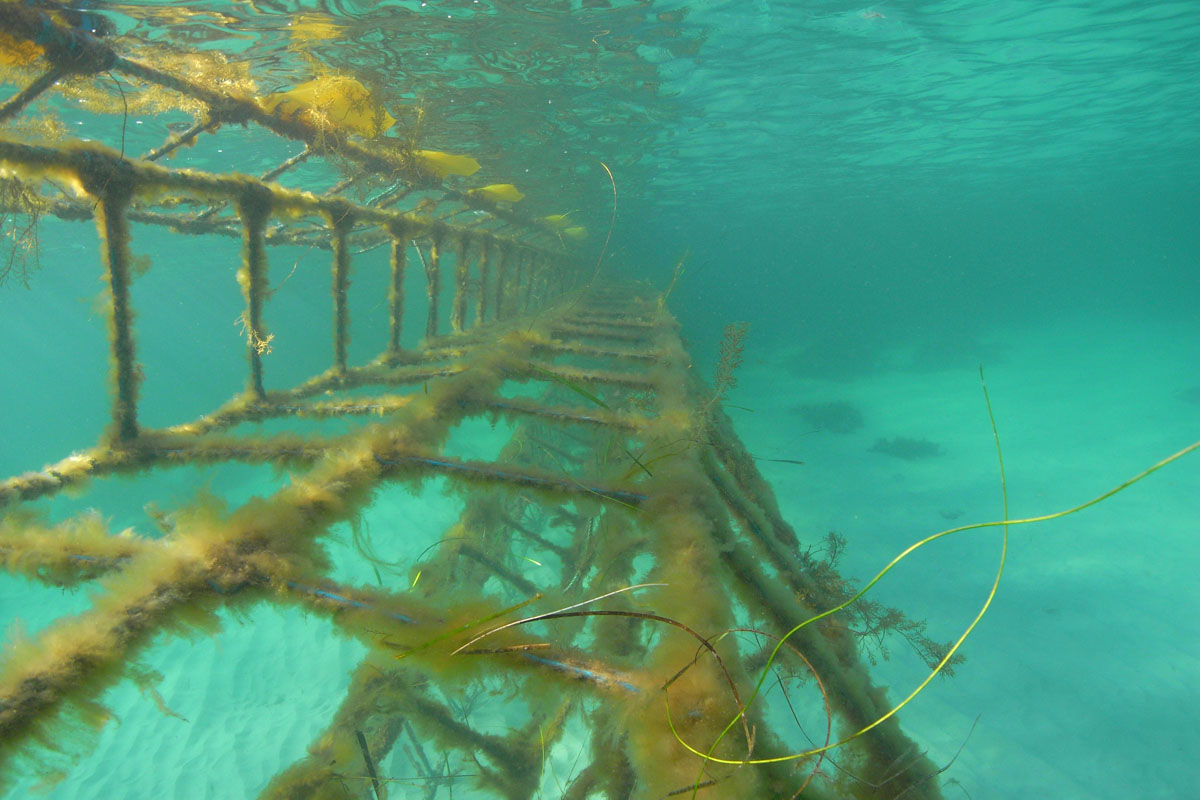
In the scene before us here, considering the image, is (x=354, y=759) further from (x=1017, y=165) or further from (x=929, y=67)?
(x=1017, y=165)

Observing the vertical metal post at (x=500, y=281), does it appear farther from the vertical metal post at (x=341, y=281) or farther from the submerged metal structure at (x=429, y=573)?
the vertical metal post at (x=341, y=281)

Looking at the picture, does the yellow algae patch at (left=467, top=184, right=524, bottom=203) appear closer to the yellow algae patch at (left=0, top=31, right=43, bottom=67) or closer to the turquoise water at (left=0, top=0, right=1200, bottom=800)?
the turquoise water at (left=0, top=0, right=1200, bottom=800)

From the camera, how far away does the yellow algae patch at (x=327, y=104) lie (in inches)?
236

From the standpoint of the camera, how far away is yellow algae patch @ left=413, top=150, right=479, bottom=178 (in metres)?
8.00

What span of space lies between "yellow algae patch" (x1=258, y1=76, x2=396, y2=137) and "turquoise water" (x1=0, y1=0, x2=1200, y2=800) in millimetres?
3235

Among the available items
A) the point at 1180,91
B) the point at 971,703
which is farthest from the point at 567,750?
the point at 1180,91

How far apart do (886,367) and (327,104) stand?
31546 millimetres

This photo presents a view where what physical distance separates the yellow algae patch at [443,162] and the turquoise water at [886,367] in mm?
2203

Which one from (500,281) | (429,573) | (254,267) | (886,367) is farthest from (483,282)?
(886,367)

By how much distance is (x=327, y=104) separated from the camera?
20.7ft

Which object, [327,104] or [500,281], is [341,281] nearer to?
[327,104]

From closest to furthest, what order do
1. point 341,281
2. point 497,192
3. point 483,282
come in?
point 341,281 → point 483,282 → point 497,192

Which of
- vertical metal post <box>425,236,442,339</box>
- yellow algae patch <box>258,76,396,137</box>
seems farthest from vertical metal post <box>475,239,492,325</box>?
yellow algae patch <box>258,76,396,137</box>

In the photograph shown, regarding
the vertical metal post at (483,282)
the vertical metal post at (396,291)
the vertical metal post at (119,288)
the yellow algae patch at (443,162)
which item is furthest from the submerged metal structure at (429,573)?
the vertical metal post at (483,282)
